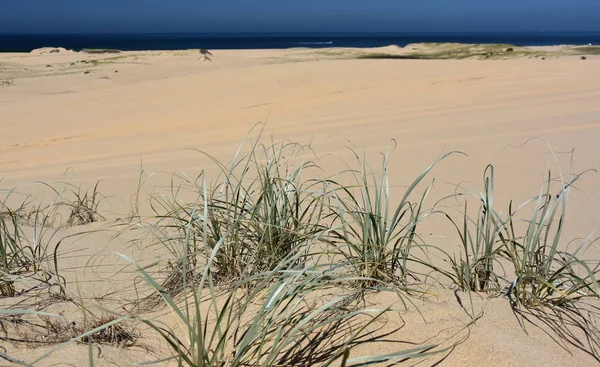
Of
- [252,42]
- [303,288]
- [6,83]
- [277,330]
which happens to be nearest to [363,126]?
[303,288]

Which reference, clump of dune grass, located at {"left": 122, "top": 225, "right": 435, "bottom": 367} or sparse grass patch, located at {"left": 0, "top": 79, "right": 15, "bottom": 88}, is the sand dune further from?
sparse grass patch, located at {"left": 0, "top": 79, "right": 15, "bottom": 88}

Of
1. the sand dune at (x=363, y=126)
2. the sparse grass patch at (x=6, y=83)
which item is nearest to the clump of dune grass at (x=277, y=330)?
the sand dune at (x=363, y=126)

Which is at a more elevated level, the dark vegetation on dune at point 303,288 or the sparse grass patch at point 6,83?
the dark vegetation on dune at point 303,288

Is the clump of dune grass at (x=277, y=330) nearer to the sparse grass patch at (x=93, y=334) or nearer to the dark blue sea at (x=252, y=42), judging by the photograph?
the sparse grass patch at (x=93, y=334)

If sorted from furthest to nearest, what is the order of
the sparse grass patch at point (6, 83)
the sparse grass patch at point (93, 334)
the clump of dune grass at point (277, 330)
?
the sparse grass patch at point (6, 83)
the sparse grass patch at point (93, 334)
the clump of dune grass at point (277, 330)

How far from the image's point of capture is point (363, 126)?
6.70 m

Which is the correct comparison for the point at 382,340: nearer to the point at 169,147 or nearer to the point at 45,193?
the point at 45,193

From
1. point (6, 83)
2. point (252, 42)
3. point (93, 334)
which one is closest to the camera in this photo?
point (93, 334)

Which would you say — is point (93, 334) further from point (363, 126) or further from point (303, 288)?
point (363, 126)

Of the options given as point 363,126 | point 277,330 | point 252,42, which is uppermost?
point 252,42

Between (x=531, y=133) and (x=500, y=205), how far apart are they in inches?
88.1

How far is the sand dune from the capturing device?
336 centimetres

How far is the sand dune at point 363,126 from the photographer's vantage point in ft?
11.0

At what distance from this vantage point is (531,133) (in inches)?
219
